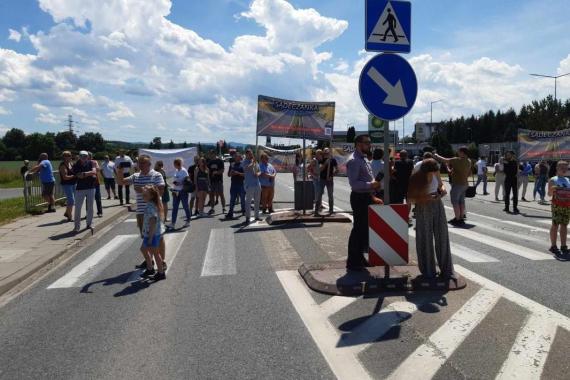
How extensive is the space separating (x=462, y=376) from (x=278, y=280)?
334 cm

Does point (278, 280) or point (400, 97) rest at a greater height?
point (400, 97)

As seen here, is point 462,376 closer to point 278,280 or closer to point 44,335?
point 278,280

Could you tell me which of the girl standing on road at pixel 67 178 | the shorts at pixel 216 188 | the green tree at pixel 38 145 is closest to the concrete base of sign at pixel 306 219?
the shorts at pixel 216 188

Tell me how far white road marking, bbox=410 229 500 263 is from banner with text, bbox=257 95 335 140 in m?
5.44

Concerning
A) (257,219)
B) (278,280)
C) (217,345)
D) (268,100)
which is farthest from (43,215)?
(217,345)

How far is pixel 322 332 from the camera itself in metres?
4.69

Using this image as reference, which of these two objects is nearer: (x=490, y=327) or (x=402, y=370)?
(x=402, y=370)

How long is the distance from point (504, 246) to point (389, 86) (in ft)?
15.6

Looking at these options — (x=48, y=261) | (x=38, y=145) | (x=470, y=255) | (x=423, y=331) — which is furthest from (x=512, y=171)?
(x=38, y=145)

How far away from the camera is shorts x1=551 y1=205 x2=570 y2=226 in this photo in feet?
27.9

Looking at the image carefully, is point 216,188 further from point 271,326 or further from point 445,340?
point 445,340

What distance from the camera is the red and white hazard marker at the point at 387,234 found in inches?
243

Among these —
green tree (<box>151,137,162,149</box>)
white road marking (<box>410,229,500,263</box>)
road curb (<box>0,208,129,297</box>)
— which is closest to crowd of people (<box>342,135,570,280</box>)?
white road marking (<box>410,229,500,263</box>)

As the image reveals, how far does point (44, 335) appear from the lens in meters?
4.85
